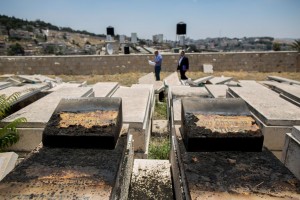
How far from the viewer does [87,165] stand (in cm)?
214

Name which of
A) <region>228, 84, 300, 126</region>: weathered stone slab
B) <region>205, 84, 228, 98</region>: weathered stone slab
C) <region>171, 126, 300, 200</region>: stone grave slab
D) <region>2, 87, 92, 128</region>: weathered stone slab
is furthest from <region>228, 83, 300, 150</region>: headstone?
<region>2, 87, 92, 128</region>: weathered stone slab

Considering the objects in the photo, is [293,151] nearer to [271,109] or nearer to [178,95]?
[271,109]

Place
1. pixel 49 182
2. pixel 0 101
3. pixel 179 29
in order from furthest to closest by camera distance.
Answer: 1. pixel 179 29
2. pixel 0 101
3. pixel 49 182

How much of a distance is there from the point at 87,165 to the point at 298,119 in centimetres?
309

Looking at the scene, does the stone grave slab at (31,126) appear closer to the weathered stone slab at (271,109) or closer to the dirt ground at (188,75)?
the weathered stone slab at (271,109)

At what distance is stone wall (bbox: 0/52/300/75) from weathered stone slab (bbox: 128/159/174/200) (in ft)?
37.5

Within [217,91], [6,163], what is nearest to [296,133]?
[217,91]

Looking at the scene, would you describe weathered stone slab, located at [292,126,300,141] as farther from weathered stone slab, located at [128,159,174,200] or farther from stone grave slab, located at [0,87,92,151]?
stone grave slab, located at [0,87,92,151]

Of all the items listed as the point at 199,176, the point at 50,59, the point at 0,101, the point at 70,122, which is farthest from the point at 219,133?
the point at 50,59

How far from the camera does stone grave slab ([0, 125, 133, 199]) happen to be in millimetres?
1784

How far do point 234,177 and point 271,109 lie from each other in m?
2.47

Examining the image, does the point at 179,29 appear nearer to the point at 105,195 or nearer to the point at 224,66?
the point at 224,66

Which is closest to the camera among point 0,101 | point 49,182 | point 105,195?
point 105,195

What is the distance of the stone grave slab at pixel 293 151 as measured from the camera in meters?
3.03
